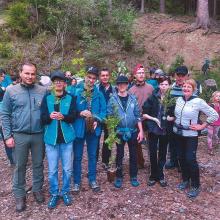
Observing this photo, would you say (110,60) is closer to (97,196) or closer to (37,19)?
(37,19)

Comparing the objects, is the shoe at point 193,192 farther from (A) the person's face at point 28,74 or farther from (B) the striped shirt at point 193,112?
(A) the person's face at point 28,74

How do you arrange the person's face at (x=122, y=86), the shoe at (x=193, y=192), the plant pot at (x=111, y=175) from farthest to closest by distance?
the plant pot at (x=111, y=175) < the shoe at (x=193, y=192) < the person's face at (x=122, y=86)

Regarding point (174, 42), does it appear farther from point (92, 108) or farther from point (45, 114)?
point (45, 114)

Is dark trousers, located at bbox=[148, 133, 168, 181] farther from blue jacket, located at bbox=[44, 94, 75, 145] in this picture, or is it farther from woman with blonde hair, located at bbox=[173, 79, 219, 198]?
blue jacket, located at bbox=[44, 94, 75, 145]

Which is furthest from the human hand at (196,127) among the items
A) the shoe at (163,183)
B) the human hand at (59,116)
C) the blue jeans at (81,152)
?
the human hand at (59,116)

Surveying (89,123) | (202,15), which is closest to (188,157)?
(89,123)

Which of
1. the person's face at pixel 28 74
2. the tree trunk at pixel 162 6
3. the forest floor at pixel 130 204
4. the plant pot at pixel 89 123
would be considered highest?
the tree trunk at pixel 162 6

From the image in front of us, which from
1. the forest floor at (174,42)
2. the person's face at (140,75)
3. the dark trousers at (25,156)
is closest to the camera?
the dark trousers at (25,156)

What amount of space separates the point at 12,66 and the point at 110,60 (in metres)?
5.20

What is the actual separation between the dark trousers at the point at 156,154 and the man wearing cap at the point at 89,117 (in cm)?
98

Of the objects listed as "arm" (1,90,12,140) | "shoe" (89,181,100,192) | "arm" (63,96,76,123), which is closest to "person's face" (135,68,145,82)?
"arm" (63,96,76,123)

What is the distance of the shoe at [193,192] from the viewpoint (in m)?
5.62

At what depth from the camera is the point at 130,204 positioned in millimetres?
5430

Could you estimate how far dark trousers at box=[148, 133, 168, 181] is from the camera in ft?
18.7
